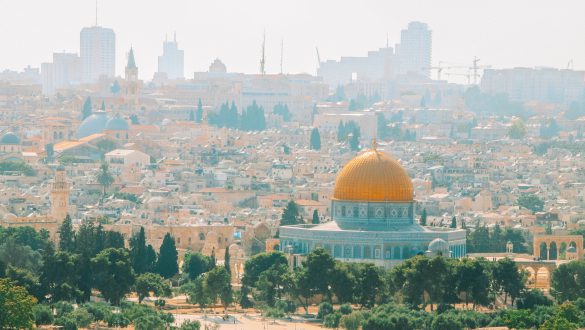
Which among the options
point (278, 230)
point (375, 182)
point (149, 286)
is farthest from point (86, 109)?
point (149, 286)

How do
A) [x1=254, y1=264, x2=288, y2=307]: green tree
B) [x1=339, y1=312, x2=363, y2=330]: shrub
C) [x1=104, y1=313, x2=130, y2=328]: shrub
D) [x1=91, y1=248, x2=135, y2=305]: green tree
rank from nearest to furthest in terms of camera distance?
[x1=104, y1=313, x2=130, y2=328]: shrub, [x1=339, y1=312, x2=363, y2=330]: shrub, [x1=91, y1=248, x2=135, y2=305]: green tree, [x1=254, y1=264, x2=288, y2=307]: green tree

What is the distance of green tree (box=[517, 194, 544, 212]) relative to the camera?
121375 millimetres

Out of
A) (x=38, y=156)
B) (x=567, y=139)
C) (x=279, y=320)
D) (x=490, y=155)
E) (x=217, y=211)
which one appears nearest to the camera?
(x=279, y=320)

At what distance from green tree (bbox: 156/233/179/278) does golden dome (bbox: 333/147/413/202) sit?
22.3 feet

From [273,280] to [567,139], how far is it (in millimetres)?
116773

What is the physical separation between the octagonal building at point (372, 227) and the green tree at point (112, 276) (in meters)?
10.5

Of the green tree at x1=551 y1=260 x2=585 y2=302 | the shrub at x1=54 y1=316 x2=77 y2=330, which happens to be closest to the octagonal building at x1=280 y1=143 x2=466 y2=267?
the green tree at x1=551 y1=260 x2=585 y2=302

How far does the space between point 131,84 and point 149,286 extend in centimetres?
11503

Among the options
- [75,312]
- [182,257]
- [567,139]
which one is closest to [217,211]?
[182,257]

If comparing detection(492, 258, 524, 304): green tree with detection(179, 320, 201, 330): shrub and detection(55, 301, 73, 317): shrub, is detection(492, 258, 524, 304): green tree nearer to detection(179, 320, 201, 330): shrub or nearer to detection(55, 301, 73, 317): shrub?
detection(179, 320, 201, 330): shrub

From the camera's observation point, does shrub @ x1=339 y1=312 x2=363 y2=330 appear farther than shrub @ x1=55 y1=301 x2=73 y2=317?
No

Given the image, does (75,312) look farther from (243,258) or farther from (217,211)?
(217,211)

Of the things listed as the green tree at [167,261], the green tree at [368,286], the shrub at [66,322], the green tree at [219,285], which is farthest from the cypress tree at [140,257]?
the shrub at [66,322]

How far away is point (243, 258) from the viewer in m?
85.3
